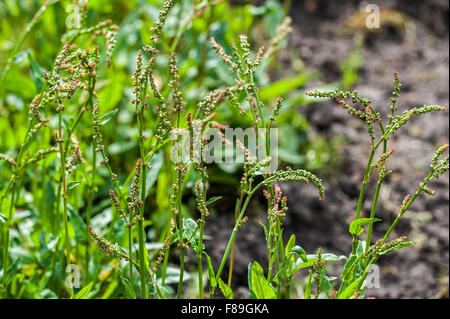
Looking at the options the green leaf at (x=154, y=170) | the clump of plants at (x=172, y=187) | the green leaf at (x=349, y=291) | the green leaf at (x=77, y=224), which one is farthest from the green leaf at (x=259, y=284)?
the green leaf at (x=77, y=224)

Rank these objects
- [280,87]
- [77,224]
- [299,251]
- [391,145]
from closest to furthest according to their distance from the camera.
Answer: [299,251] < [77,224] < [280,87] < [391,145]

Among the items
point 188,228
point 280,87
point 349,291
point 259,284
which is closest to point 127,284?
point 188,228

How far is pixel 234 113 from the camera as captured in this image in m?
2.24

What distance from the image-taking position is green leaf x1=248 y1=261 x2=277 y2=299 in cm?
119

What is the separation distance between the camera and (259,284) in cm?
120

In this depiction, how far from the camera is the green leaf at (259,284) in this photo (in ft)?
3.90

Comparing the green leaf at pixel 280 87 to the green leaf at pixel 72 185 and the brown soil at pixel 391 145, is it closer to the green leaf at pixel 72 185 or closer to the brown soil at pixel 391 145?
the brown soil at pixel 391 145

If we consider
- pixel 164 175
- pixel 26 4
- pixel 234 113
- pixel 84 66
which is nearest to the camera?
pixel 84 66

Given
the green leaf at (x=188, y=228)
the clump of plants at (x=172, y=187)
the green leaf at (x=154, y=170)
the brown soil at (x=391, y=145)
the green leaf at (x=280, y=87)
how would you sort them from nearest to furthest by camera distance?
the clump of plants at (x=172, y=187) → the green leaf at (x=188, y=228) → the green leaf at (x=154, y=170) → the brown soil at (x=391, y=145) → the green leaf at (x=280, y=87)

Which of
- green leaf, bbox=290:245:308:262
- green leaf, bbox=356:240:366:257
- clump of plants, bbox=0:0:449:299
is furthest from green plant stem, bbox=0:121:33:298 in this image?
green leaf, bbox=356:240:366:257

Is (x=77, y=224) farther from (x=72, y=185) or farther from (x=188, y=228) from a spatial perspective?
(x=188, y=228)

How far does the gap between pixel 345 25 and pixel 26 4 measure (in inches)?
70.6

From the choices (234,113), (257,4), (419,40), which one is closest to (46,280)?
(234,113)
